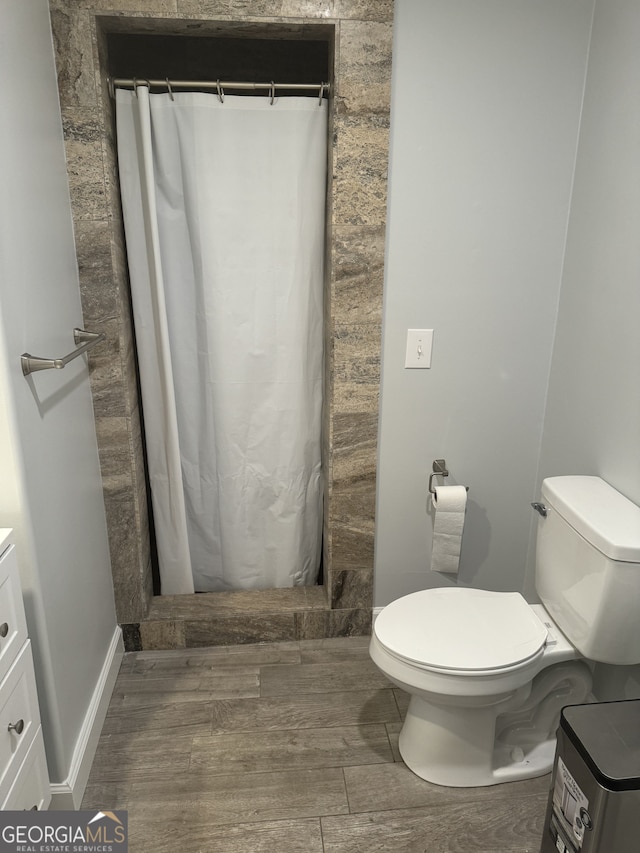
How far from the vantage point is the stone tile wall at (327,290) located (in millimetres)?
1770

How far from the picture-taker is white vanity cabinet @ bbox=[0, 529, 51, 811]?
3.97 feet

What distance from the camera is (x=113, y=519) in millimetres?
2105

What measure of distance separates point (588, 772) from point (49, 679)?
1.22 m

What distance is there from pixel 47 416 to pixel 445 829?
1.46m

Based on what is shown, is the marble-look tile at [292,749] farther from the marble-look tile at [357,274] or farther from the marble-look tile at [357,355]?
the marble-look tile at [357,274]

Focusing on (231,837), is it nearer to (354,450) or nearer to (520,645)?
(520,645)

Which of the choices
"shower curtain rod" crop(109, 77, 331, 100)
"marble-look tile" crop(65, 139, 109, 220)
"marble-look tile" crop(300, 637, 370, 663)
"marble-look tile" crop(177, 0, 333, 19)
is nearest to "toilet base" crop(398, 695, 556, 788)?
"marble-look tile" crop(300, 637, 370, 663)

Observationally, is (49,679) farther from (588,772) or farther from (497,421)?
(497,421)

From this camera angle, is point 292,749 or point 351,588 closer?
point 292,749

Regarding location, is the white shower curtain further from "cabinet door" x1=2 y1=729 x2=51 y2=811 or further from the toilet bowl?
"cabinet door" x1=2 y1=729 x2=51 y2=811

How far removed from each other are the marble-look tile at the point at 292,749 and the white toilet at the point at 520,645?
0.38ft

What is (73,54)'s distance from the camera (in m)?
1.75

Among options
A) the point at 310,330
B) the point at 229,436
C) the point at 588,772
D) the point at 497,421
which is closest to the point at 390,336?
the point at 310,330

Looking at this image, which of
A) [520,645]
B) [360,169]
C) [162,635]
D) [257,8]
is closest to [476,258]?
[360,169]
